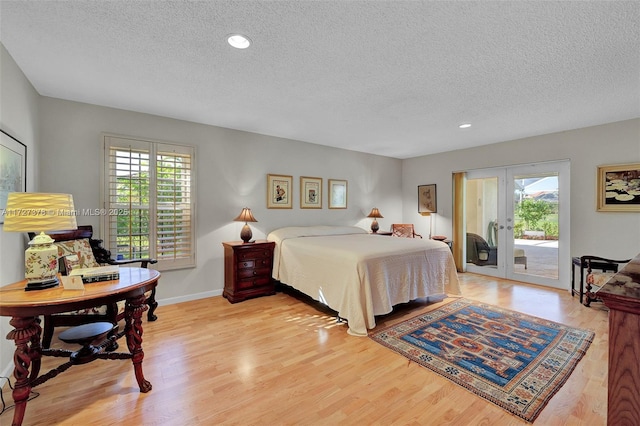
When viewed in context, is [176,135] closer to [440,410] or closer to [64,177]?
[64,177]

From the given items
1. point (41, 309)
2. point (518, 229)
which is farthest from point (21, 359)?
point (518, 229)

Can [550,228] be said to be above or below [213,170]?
below

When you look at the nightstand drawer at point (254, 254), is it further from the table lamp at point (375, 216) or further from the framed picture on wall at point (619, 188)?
the framed picture on wall at point (619, 188)

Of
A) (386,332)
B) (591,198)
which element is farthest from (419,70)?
(591,198)

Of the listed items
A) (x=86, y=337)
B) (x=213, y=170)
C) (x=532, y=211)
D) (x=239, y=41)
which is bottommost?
(x=86, y=337)

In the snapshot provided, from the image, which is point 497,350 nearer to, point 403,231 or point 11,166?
point 403,231

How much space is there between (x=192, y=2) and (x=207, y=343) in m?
2.59

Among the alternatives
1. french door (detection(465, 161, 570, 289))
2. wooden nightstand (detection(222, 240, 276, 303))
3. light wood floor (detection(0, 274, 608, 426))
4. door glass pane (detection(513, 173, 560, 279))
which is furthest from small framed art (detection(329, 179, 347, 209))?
door glass pane (detection(513, 173, 560, 279))

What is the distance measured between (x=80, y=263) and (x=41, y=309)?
131cm

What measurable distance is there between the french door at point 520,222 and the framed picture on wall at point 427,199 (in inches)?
24.4

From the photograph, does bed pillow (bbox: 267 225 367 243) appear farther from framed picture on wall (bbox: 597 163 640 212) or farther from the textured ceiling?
framed picture on wall (bbox: 597 163 640 212)

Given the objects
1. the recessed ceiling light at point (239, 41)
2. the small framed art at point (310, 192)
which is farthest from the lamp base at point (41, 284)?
the small framed art at point (310, 192)

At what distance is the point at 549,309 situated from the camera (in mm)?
3350

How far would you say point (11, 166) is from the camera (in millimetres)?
2084
